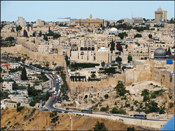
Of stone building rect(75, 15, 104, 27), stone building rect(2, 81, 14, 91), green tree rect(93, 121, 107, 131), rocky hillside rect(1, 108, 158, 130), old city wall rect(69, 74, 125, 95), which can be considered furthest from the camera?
stone building rect(75, 15, 104, 27)

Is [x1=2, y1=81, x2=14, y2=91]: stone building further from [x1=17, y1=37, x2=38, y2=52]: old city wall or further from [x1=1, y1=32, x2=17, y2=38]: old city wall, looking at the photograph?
[x1=1, y1=32, x2=17, y2=38]: old city wall

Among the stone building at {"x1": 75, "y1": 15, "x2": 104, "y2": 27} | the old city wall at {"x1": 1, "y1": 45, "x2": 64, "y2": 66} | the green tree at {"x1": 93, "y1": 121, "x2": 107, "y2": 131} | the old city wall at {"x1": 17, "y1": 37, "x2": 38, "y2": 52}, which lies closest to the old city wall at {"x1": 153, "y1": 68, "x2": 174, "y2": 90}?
the green tree at {"x1": 93, "y1": 121, "x2": 107, "y2": 131}

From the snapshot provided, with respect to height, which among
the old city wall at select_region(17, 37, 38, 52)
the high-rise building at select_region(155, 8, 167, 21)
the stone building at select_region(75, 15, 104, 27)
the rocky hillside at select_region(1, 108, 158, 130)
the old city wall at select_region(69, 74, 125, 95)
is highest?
the high-rise building at select_region(155, 8, 167, 21)

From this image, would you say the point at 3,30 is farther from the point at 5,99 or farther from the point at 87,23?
the point at 5,99

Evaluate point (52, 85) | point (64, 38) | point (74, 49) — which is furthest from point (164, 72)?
point (64, 38)

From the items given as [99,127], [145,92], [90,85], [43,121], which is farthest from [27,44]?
[99,127]

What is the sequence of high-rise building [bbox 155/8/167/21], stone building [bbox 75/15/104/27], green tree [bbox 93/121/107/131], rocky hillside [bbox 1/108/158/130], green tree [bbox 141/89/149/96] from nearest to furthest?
green tree [bbox 93/121/107/131], rocky hillside [bbox 1/108/158/130], green tree [bbox 141/89/149/96], stone building [bbox 75/15/104/27], high-rise building [bbox 155/8/167/21]

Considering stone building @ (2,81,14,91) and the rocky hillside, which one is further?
stone building @ (2,81,14,91)
